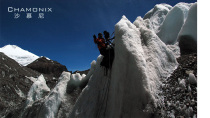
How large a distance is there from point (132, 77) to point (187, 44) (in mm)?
7955

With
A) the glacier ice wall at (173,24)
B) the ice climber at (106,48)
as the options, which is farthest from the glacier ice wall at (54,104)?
the glacier ice wall at (173,24)

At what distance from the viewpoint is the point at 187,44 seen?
41.5ft

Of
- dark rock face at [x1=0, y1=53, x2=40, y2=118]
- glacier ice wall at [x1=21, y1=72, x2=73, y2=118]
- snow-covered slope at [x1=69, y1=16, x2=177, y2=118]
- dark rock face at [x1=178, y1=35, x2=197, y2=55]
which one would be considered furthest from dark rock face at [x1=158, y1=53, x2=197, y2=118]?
dark rock face at [x1=0, y1=53, x2=40, y2=118]

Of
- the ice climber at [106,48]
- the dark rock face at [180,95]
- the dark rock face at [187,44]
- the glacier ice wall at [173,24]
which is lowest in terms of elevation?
the dark rock face at [180,95]

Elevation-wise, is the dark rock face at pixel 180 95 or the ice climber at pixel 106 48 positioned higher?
the ice climber at pixel 106 48

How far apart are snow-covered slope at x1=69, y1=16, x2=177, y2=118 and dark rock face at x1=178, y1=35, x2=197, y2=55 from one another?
4259mm

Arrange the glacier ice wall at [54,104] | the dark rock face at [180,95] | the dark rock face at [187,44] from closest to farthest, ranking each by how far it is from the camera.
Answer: the dark rock face at [180,95] → the dark rock face at [187,44] → the glacier ice wall at [54,104]

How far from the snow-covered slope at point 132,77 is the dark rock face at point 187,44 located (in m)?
4.26

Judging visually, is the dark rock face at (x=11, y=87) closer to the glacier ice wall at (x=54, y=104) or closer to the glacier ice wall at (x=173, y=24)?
the glacier ice wall at (x=54, y=104)

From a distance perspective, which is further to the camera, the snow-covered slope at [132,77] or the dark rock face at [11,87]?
the dark rock face at [11,87]

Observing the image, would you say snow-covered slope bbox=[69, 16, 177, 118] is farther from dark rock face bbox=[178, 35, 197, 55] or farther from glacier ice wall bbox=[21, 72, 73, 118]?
glacier ice wall bbox=[21, 72, 73, 118]

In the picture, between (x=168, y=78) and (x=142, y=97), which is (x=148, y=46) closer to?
(x=168, y=78)

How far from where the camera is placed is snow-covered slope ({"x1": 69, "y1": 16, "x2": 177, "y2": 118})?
257 inches

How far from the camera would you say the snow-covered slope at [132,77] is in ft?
21.4
